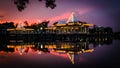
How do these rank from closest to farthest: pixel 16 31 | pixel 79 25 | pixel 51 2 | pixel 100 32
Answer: pixel 51 2, pixel 79 25, pixel 16 31, pixel 100 32

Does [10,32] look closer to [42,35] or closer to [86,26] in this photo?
[42,35]

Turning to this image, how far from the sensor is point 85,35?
393ft

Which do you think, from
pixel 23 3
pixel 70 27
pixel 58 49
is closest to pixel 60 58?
pixel 58 49

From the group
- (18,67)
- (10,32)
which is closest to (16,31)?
(10,32)

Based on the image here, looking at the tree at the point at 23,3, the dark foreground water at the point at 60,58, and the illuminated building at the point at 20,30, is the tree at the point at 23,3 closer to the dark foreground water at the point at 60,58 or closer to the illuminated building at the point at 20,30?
the dark foreground water at the point at 60,58

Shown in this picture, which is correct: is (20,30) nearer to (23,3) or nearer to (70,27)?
(70,27)

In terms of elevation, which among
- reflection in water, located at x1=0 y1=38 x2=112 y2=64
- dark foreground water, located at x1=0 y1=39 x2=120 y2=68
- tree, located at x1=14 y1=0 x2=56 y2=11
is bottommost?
reflection in water, located at x1=0 y1=38 x2=112 y2=64

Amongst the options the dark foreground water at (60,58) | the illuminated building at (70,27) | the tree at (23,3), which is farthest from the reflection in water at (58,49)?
the illuminated building at (70,27)

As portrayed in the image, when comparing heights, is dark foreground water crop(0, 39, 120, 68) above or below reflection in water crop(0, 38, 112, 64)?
above

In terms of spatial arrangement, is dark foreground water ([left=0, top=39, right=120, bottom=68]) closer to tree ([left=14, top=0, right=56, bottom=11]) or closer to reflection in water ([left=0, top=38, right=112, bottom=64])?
reflection in water ([left=0, top=38, right=112, bottom=64])

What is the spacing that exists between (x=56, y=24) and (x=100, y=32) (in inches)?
947

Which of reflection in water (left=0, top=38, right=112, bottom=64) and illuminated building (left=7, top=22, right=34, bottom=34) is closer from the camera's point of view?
reflection in water (left=0, top=38, right=112, bottom=64)

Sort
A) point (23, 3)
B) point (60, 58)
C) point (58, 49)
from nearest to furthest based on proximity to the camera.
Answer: point (23, 3)
point (60, 58)
point (58, 49)

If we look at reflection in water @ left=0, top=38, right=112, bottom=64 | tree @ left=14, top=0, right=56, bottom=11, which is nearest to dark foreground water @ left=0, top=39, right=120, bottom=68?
reflection in water @ left=0, top=38, right=112, bottom=64
